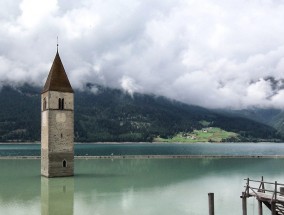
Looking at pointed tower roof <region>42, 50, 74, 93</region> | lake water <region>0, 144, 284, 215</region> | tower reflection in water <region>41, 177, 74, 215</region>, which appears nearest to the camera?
lake water <region>0, 144, 284, 215</region>

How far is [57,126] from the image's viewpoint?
5975 cm

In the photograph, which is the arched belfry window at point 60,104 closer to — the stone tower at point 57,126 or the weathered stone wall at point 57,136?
the stone tower at point 57,126

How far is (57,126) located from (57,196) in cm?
1789

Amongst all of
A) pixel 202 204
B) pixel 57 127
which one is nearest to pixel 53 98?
pixel 57 127

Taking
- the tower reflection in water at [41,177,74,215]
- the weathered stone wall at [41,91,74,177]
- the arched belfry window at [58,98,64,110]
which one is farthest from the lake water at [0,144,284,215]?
the arched belfry window at [58,98,64,110]

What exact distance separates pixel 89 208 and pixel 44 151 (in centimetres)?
2621

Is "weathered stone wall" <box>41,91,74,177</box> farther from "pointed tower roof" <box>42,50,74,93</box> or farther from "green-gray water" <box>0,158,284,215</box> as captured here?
"green-gray water" <box>0,158,284,215</box>

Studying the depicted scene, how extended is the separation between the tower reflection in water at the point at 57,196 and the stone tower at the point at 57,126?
2496 mm

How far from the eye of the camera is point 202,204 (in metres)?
37.6

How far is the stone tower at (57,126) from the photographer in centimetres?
5892

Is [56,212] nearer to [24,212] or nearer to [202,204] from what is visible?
[24,212]

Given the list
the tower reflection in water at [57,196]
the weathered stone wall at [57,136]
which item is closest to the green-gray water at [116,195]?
the tower reflection in water at [57,196]

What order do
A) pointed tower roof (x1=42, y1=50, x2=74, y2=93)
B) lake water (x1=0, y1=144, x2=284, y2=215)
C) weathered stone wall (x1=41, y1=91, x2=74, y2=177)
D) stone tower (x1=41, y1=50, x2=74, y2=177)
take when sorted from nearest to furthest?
lake water (x1=0, y1=144, x2=284, y2=215) < weathered stone wall (x1=41, y1=91, x2=74, y2=177) < stone tower (x1=41, y1=50, x2=74, y2=177) < pointed tower roof (x1=42, y1=50, x2=74, y2=93)

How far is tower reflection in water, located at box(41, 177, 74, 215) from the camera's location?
36.0 metres
